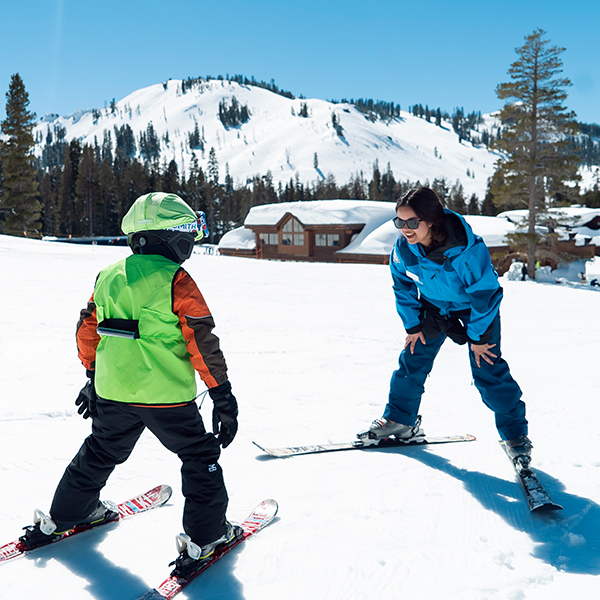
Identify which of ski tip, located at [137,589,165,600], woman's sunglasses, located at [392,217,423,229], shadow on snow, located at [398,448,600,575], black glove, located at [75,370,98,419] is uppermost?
woman's sunglasses, located at [392,217,423,229]

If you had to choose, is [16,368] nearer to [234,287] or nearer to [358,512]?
[358,512]

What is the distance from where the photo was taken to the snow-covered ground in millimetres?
1908

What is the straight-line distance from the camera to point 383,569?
1975 mm

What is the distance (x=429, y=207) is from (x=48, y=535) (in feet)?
8.19

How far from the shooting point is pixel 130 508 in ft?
7.89

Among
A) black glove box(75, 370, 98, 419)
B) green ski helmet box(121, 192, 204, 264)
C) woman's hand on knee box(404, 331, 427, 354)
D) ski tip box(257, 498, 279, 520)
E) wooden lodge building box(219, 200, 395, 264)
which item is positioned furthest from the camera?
wooden lodge building box(219, 200, 395, 264)

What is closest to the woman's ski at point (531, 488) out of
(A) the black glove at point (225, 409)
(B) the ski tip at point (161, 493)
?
(A) the black glove at point (225, 409)

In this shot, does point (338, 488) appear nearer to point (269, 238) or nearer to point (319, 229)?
point (319, 229)

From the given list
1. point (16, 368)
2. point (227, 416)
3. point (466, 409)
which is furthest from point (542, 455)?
point (16, 368)

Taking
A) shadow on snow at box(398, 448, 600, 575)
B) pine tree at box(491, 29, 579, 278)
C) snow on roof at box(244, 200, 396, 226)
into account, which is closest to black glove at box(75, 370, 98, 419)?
shadow on snow at box(398, 448, 600, 575)

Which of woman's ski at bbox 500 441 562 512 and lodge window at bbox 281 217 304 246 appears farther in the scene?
lodge window at bbox 281 217 304 246

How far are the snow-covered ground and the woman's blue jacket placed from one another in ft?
3.23

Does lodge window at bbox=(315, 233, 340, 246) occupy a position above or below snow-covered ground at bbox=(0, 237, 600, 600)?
above

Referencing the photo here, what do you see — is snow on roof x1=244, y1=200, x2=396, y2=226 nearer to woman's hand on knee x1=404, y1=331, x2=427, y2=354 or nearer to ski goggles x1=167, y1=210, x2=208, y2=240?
woman's hand on knee x1=404, y1=331, x2=427, y2=354
